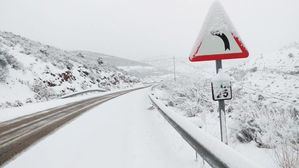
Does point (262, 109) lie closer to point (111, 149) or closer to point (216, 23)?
point (216, 23)

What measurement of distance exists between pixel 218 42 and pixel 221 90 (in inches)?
30.5

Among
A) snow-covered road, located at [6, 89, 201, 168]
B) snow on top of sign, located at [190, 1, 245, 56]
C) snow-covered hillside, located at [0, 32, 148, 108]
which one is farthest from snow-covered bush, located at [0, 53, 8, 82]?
snow on top of sign, located at [190, 1, 245, 56]

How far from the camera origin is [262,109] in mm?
6148

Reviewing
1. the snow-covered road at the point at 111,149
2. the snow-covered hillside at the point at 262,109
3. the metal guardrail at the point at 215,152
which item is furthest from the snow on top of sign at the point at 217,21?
the snow-covered road at the point at 111,149

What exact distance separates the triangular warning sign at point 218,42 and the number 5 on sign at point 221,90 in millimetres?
419

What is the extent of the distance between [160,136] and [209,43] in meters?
3.22

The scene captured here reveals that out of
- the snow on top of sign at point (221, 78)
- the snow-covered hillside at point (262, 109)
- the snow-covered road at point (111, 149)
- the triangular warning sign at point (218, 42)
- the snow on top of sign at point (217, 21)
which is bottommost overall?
the snow-covered road at point (111, 149)

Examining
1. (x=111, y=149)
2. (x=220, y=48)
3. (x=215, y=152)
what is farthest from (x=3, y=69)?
(x=215, y=152)

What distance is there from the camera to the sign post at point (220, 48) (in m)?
3.98

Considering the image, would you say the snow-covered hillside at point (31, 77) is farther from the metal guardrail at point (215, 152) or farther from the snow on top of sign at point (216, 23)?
the metal guardrail at point (215, 152)

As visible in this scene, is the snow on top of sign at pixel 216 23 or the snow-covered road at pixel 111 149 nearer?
the snow on top of sign at pixel 216 23

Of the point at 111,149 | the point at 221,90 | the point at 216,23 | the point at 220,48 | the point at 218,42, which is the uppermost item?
the point at 216,23

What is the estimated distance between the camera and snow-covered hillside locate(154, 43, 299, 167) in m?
4.53

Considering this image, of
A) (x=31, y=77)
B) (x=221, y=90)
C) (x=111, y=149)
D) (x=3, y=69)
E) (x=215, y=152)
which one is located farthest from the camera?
(x=31, y=77)
